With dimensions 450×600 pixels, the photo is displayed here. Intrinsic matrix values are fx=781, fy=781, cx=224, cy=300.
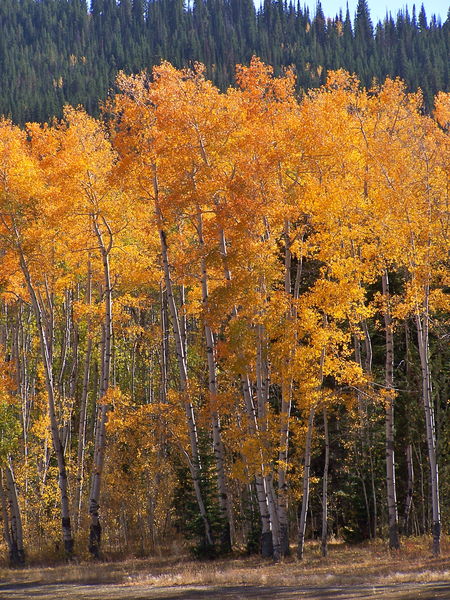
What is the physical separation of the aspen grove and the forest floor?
2.50 feet

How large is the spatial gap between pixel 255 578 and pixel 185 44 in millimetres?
120702

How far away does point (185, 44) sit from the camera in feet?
414

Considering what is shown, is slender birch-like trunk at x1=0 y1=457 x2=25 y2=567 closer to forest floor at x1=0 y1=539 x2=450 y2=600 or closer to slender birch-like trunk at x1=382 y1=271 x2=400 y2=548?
forest floor at x1=0 y1=539 x2=450 y2=600

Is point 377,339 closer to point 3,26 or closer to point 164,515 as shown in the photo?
point 164,515

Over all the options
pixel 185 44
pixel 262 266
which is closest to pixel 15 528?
pixel 262 266

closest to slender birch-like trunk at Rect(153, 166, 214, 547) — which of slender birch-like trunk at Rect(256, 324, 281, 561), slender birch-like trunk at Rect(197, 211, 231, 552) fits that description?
slender birch-like trunk at Rect(197, 211, 231, 552)

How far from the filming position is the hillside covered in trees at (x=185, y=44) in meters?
97.1

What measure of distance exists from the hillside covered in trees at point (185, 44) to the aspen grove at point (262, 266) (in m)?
67.9

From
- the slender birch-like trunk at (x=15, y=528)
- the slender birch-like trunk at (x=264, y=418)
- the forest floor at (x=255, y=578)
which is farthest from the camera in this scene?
the slender birch-like trunk at (x=15, y=528)

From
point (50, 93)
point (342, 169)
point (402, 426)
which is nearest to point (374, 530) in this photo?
point (402, 426)

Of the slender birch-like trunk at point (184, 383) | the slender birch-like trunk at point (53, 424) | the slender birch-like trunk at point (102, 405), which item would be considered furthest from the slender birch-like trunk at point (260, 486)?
the slender birch-like trunk at point (53, 424)

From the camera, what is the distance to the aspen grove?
1711 centimetres

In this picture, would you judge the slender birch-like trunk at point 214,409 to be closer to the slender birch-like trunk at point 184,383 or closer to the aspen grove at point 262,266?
the aspen grove at point 262,266

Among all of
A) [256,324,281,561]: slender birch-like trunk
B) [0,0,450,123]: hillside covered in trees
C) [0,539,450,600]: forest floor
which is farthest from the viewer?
[0,0,450,123]: hillside covered in trees
